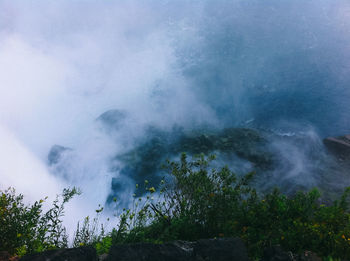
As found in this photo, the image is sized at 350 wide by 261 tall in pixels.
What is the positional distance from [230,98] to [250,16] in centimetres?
1062

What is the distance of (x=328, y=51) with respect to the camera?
56.5 ft

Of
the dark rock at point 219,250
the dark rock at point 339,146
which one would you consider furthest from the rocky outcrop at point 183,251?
the dark rock at point 339,146

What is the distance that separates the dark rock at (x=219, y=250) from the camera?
9.74 ft

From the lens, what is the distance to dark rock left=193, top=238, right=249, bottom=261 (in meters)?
2.97

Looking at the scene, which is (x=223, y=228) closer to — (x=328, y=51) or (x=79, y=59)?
(x=79, y=59)

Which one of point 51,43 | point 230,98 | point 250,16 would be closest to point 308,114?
point 230,98

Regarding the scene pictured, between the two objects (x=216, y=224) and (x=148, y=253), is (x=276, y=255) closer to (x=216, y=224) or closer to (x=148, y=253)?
(x=216, y=224)

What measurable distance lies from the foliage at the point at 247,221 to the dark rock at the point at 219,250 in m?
0.64

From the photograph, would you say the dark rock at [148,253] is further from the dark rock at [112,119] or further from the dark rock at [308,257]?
the dark rock at [112,119]

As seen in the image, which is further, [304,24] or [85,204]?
[304,24]

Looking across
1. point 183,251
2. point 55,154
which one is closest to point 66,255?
point 183,251

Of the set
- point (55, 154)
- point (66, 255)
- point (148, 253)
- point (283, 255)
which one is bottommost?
point (66, 255)

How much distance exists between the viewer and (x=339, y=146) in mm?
10477

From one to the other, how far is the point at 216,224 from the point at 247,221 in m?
0.53
